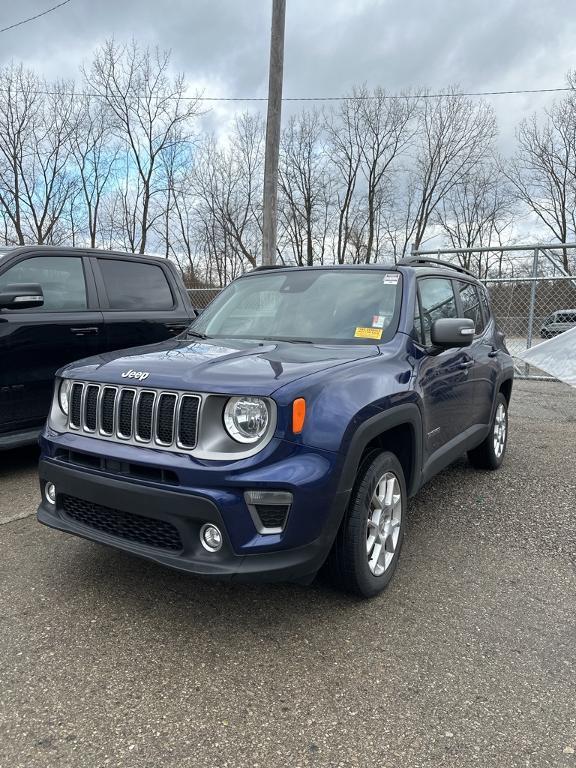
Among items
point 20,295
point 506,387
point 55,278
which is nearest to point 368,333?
point 506,387

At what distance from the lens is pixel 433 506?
432cm

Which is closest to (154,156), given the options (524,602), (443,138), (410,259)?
(443,138)

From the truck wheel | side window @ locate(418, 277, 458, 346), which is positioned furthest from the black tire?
the truck wheel

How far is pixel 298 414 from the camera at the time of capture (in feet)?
7.82

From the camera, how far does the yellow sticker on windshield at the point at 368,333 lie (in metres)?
3.34

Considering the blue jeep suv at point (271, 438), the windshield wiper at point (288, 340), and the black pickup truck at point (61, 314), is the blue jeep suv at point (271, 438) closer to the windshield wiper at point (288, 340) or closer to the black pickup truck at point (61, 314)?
the windshield wiper at point (288, 340)

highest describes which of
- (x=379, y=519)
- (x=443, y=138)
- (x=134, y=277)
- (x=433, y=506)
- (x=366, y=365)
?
(x=443, y=138)

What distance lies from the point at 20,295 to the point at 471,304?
3.65 m

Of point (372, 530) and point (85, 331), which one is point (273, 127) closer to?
point (85, 331)

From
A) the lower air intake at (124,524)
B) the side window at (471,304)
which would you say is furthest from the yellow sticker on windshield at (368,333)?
the lower air intake at (124,524)

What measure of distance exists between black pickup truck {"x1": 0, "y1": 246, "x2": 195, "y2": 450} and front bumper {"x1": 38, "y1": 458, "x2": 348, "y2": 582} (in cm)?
239

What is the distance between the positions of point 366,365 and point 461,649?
138 cm

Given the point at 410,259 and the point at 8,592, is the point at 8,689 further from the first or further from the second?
the point at 410,259

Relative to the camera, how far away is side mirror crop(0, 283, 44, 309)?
171 inches
